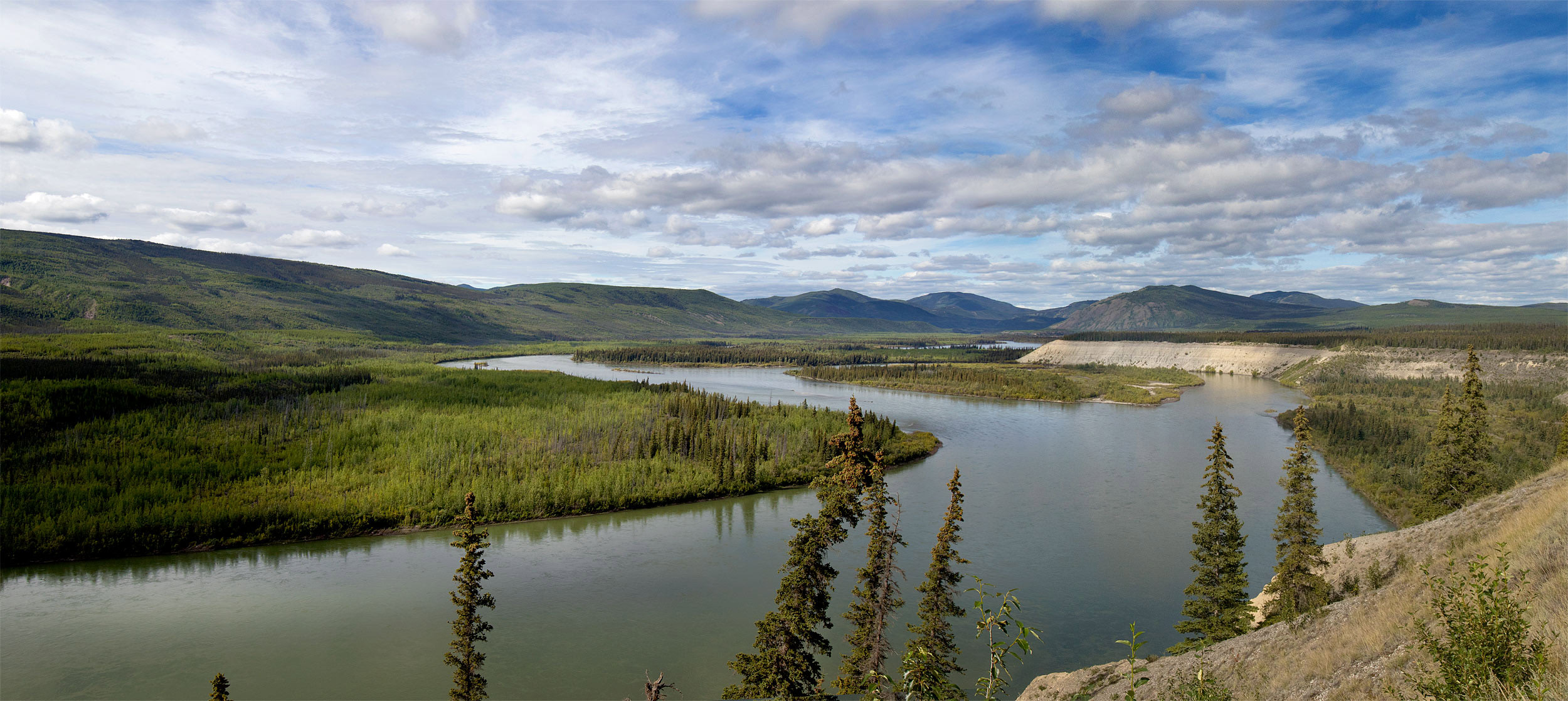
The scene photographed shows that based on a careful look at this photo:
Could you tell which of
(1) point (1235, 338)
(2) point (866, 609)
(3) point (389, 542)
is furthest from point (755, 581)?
(1) point (1235, 338)

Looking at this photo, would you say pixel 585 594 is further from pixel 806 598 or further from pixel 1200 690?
pixel 1200 690

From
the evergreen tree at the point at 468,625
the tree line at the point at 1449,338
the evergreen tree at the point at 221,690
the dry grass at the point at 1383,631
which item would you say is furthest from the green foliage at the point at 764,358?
the evergreen tree at the point at 221,690

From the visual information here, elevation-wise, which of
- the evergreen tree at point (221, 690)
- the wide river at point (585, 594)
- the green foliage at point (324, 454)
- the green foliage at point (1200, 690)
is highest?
the green foliage at point (1200, 690)

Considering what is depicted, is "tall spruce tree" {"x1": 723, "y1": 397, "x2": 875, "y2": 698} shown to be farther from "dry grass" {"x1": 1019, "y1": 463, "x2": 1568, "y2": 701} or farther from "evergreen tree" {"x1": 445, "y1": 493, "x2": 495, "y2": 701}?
"evergreen tree" {"x1": 445, "y1": 493, "x2": 495, "y2": 701}

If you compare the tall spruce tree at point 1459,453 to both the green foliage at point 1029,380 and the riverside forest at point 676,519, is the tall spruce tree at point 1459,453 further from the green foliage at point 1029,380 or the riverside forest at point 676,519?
the green foliage at point 1029,380

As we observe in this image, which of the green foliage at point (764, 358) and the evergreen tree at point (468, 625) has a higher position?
the green foliage at point (764, 358)

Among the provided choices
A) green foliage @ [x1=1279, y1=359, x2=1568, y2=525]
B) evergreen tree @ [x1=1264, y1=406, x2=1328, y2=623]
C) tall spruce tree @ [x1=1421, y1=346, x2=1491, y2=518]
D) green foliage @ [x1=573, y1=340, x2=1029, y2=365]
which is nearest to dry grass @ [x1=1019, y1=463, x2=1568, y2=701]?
evergreen tree @ [x1=1264, y1=406, x2=1328, y2=623]

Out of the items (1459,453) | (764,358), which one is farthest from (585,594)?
(764,358)
